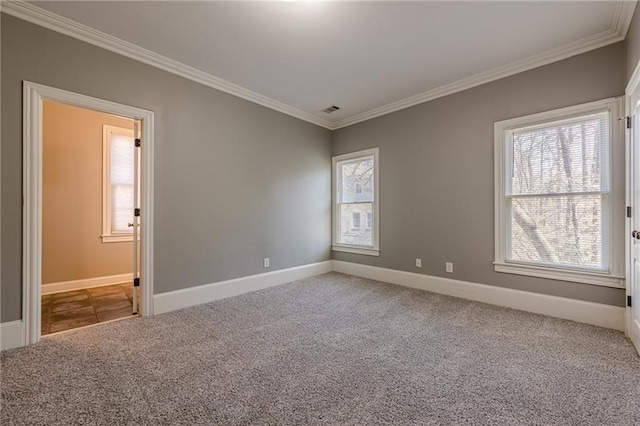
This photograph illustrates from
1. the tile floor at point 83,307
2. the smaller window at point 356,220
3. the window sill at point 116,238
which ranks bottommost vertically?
the tile floor at point 83,307

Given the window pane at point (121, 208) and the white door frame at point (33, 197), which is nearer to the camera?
the white door frame at point (33, 197)

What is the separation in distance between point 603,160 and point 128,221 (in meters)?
6.18

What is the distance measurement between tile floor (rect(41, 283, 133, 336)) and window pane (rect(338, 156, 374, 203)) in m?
3.49

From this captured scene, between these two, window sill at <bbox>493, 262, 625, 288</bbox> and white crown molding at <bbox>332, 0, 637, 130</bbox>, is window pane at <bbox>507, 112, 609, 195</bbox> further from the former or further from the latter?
window sill at <bbox>493, 262, 625, 288</bbox>

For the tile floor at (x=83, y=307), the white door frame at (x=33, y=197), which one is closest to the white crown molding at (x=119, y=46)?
the white door frame at (x=33, y=197)

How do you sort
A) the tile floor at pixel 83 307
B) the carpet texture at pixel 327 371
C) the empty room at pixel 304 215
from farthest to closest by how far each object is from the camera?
the tile floor at pixel 83 307, the empty room at pixel 304 215, the carpet texture at pixel 327 371

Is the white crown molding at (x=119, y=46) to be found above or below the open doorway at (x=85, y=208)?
above

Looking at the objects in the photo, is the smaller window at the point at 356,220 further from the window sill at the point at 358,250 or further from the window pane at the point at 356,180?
the window sill at the point at 358,250

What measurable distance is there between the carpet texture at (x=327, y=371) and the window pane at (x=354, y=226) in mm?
1819

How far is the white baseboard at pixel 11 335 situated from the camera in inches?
84.0

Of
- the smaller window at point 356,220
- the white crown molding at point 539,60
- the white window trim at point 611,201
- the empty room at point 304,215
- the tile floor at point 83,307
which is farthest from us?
the smaller window at point 356,220

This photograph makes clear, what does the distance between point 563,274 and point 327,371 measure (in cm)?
261

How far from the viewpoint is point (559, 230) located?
9.38 feet

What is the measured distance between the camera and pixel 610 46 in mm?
2561
